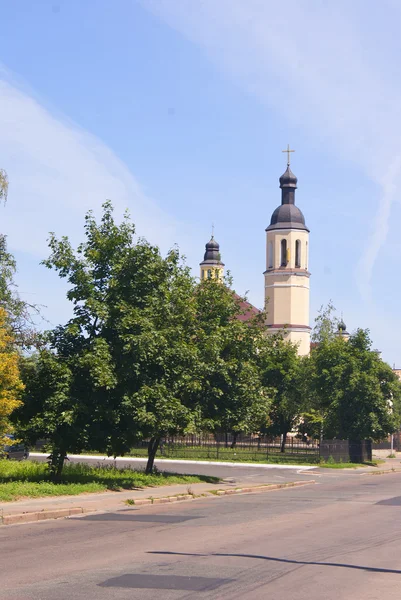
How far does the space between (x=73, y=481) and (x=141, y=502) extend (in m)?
3.42

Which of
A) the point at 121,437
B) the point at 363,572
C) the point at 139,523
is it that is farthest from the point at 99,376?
the point at 363,572

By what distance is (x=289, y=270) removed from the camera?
99.9m

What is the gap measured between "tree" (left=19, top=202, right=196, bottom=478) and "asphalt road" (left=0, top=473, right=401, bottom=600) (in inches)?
118

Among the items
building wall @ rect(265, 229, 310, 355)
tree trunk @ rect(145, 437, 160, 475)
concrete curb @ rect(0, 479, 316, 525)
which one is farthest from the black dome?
tree trunk @ rect(145, 437, 160, 475)

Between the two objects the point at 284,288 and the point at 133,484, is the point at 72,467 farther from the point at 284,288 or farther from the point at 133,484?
the point at 284,288

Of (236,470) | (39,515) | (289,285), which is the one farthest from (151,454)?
(289,285)

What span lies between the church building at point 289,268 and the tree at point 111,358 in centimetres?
7477

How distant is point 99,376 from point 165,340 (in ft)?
7.79

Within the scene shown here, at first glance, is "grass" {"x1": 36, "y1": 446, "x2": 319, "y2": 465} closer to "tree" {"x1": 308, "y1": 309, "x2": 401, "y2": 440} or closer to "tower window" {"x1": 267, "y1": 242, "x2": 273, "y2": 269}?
"tree" {"x1": 308, "y1": 309, "x2": 401, "y2": 440}

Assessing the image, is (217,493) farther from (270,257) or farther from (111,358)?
(270,257)

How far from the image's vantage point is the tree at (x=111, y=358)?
73.8ft

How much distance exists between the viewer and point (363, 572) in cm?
1102

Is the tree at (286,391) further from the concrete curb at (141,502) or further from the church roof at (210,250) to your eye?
the church roof at (210,250)

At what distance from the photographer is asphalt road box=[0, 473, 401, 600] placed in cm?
959
